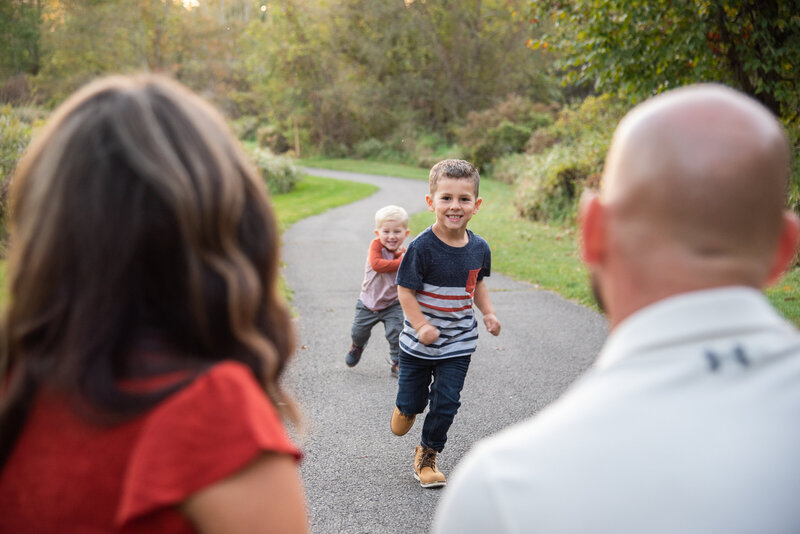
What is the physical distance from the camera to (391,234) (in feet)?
17.8

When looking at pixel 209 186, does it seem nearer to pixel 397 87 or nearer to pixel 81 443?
pixel 81 443

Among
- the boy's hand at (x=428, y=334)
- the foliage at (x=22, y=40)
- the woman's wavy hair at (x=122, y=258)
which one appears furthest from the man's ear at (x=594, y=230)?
the foliage at (x=22, y=40)

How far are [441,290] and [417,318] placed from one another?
0.79ft

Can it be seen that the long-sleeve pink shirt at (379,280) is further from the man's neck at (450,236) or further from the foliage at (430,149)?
the foliage at (430,149)

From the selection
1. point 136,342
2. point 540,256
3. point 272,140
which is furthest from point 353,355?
point 272,140

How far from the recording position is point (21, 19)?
42.9 m

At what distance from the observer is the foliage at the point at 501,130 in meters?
30.3

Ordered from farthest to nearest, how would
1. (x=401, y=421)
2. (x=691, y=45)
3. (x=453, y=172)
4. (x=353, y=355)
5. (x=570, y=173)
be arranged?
(x=570, y=173) < (x=691, y=45) < (x=353, y=355) < (x=401, y=421) < (x=453, y=172)

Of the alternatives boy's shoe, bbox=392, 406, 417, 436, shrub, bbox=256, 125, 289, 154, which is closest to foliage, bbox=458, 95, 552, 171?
shrub, bbox=256, 125, 289, 154

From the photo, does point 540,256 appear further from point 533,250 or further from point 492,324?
point 492,324

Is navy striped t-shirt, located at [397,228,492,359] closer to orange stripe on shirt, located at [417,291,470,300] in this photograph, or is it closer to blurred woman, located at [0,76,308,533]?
orange stripe on shirt, located at [417,291,470,300]

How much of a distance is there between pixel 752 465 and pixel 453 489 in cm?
39

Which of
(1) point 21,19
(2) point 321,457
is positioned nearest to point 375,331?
(2) point 321,457

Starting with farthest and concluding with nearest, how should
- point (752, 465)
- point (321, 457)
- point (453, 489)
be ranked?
point (321, 457)
point (453, 489)
point (752, 465)
